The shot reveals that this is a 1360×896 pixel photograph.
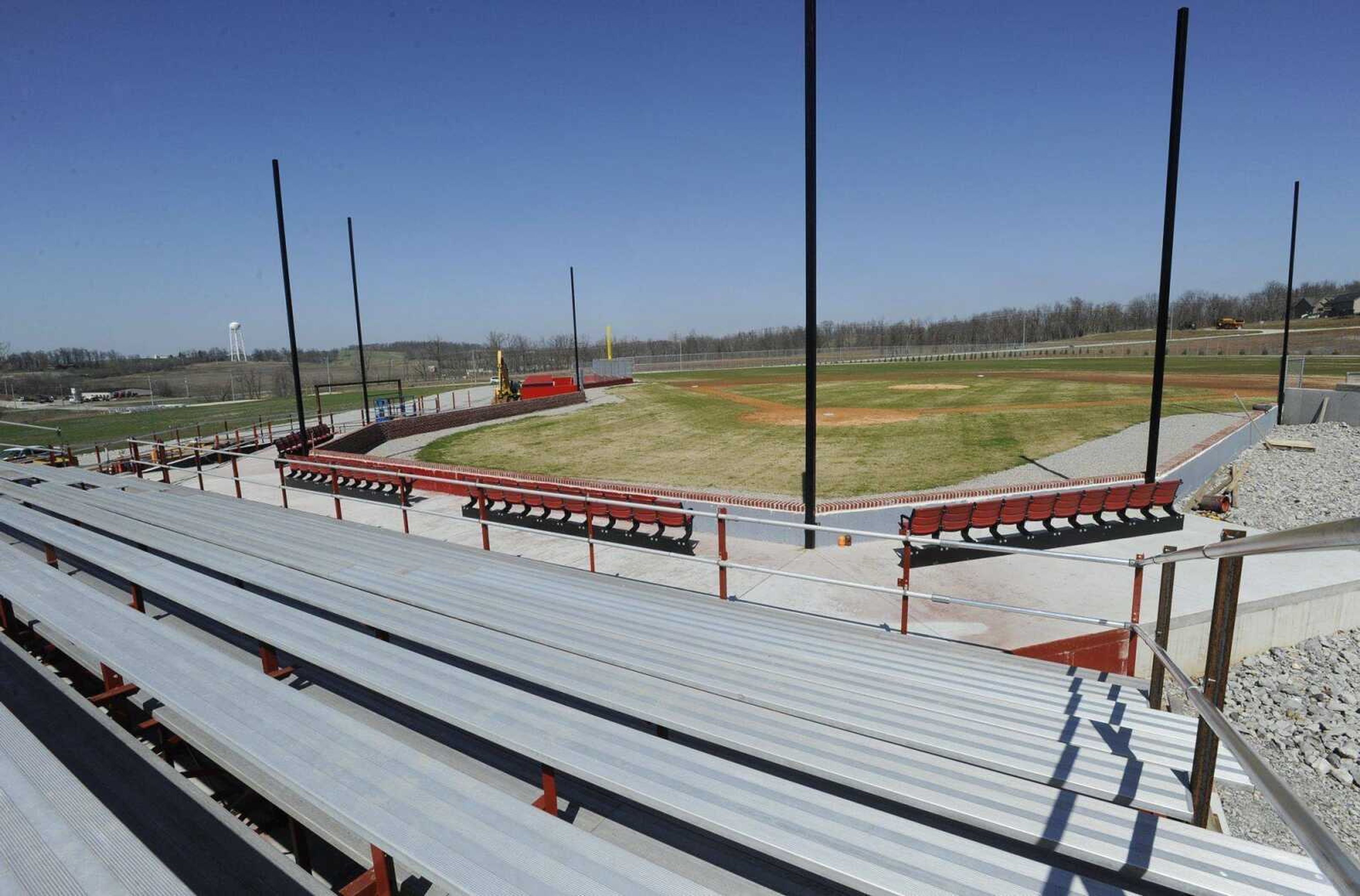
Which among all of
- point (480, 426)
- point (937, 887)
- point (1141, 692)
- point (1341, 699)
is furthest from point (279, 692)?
point (480, 426)

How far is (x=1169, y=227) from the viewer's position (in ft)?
40.8

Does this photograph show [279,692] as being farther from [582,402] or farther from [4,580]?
[582,402]

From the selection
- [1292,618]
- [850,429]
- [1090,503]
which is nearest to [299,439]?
[850,429]

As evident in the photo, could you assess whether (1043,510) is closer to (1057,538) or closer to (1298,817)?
(1057,538)

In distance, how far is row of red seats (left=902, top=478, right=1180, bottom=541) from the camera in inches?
413

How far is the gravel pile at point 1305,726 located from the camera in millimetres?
7484

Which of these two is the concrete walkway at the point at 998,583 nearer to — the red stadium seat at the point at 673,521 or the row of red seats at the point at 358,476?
the red stadium seat at the point at 673,521

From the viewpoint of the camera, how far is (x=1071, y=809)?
2.59 metres

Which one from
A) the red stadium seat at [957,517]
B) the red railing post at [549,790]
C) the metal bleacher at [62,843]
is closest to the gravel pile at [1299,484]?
the red stadium seat at [957,517]

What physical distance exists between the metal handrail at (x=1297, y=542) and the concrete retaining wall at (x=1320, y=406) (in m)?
33.2

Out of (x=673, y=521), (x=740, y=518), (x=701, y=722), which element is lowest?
(x=673, y=521)

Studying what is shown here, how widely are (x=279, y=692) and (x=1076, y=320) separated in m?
187

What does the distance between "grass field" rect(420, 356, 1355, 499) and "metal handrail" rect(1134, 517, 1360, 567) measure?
43.7 feet

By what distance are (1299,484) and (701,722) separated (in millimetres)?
22160
